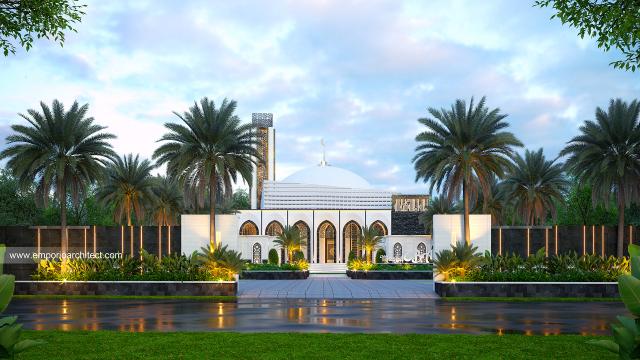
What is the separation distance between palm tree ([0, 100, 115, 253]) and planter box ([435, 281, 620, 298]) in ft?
53.3

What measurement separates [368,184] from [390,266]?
39.7 metres

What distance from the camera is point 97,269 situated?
27906mm

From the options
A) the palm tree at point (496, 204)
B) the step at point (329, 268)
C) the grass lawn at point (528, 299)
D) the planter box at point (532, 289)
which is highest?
the palm tree at point (496, 204)

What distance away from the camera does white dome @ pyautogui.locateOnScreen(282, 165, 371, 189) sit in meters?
79.6

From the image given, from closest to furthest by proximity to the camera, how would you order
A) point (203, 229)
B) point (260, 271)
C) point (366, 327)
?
point (366, 327) < point (203, 229) < point (260, 271)

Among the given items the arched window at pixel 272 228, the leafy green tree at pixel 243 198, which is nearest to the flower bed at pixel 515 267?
the arched window at pixel 272 228

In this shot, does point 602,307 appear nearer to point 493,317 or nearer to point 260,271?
point 493,317

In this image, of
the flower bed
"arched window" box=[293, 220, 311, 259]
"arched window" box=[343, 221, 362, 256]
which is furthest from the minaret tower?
Answer: the flower bed

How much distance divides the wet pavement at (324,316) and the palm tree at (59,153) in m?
6.21

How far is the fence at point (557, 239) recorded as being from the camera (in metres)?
30.0

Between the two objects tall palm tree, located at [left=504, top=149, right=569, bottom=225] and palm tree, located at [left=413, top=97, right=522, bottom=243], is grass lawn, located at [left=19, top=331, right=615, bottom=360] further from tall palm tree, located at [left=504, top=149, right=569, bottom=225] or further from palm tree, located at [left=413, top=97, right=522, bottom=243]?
tall palm tree, located at [left=504, top=149, right=569, bottom=225]

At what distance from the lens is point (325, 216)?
67.8 meters

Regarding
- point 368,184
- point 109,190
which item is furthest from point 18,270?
point 368,184

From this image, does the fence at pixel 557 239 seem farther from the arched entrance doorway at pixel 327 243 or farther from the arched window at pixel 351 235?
the arched entrance doorway at pixel 327 243
